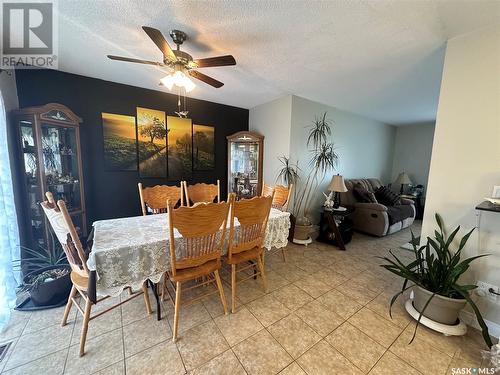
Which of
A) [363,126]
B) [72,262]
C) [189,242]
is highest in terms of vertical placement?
[363,126]

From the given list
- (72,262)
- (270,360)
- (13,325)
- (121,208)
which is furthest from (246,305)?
(121,208)

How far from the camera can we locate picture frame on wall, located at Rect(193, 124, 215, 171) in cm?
358

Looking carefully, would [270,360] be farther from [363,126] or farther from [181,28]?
[363,126]

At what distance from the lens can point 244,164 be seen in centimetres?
392

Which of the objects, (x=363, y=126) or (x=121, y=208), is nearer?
(x=121, y=208)

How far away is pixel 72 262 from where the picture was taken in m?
1.49

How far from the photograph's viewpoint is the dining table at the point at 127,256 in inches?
51.7

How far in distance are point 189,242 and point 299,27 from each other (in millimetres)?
1980

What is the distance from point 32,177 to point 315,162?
4064mm

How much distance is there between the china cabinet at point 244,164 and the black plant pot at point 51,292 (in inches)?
104

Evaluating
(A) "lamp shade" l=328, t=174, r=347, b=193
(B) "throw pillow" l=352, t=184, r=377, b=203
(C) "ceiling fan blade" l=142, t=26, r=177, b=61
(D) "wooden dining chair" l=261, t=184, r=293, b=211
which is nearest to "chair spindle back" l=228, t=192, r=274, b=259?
(D) "wooden dining chair" l=261, t=184, r=293, b=211

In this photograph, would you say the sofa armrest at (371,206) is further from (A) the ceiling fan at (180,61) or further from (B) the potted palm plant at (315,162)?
(A) the ceiling fan at (180,61)

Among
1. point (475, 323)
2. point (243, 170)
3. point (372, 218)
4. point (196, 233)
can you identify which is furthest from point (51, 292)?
point (372, 218)

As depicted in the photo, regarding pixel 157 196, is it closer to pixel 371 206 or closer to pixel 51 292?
pixel 51 292
